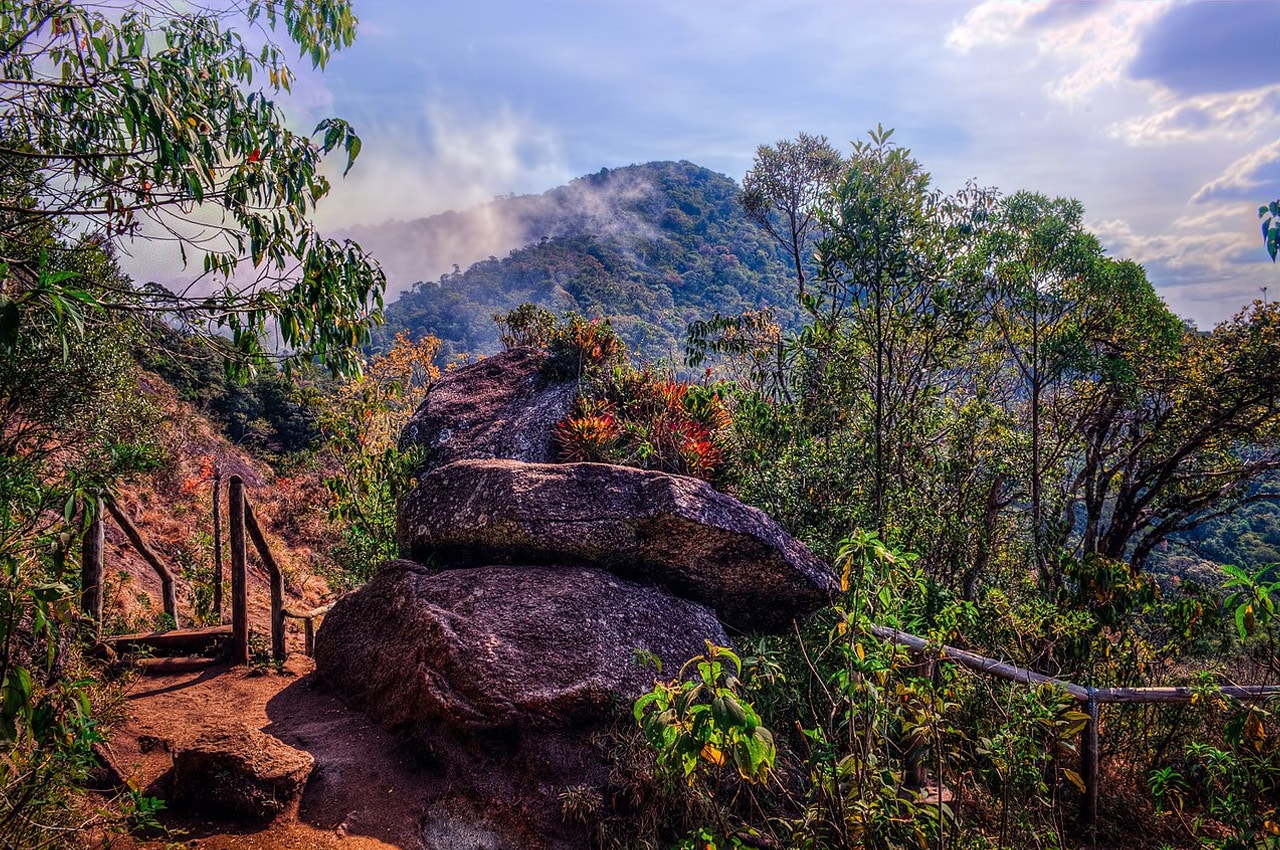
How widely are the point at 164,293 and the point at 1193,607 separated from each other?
8.31m

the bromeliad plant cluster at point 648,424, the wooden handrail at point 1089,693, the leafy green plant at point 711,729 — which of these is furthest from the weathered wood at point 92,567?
the wooden handrail at point 1089,693

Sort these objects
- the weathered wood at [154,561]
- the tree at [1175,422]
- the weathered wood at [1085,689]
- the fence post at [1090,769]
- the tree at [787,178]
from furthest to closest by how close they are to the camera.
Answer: the tree at [787,178], the tree at [1175,422], the weathered wood at [154,561], the fence post at [1090,769], the weathered wood at [1085,689]

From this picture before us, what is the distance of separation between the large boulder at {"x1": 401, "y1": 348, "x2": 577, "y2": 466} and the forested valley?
40cm

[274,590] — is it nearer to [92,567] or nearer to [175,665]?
[175,665]

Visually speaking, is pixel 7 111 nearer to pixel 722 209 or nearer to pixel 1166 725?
pixel 1166 725

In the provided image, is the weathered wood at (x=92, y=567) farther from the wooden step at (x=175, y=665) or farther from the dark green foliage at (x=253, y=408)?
the dark green foliage at (x=253, y=408)

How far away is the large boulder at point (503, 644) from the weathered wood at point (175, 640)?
1472mm

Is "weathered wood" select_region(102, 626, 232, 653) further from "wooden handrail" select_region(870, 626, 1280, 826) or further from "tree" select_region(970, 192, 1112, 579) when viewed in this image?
"tree" select_region(970, 192, 1112, 579)

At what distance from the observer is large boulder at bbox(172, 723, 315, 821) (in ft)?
13.6

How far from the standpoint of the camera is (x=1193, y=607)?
5074 millimetres

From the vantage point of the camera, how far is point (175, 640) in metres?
6.78

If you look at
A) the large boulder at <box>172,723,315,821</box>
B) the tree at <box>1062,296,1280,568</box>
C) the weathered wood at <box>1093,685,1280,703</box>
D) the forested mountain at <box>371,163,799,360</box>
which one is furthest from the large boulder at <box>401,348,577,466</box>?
the forested mountain at <box>371,163,799,360</box>

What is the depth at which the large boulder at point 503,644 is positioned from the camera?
5.19 metres

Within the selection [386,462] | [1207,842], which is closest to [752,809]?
[1207,842]
